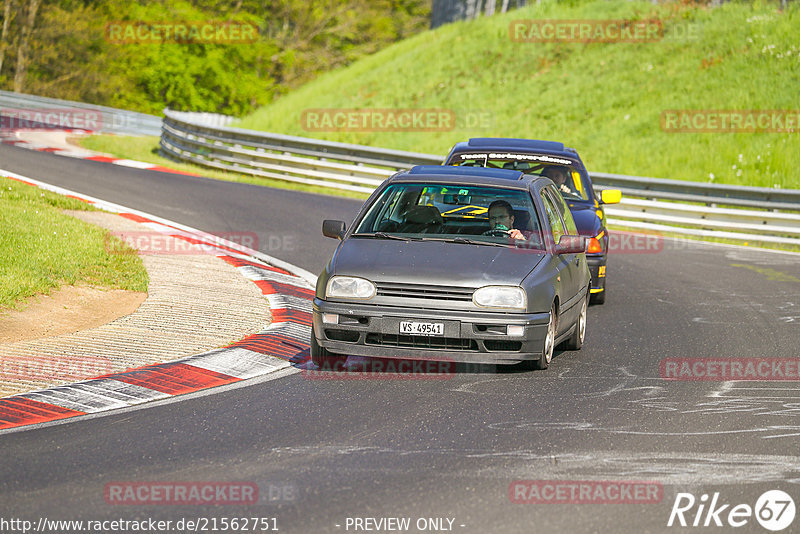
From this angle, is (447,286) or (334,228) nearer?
(447,286)

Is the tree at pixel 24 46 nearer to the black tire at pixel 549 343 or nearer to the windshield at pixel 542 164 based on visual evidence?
the windshield at pixel 542 164

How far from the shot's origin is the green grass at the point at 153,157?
24.3 meters

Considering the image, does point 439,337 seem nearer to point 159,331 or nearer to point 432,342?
point 432,342

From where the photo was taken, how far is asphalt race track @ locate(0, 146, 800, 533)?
5219 mm

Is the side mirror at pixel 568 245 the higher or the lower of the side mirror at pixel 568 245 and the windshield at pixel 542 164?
the lower

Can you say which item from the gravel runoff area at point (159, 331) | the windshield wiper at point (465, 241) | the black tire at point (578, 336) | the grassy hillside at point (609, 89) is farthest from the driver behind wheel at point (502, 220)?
the grassy hillside at point (609, 89)

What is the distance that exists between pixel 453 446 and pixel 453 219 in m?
3.26

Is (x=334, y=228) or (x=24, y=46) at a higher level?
(x=24, y=46)

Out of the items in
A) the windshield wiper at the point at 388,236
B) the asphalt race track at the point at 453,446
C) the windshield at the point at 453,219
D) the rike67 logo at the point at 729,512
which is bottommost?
the asphalt race track at the point at 453,446

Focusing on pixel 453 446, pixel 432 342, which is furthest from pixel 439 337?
pixel 453 446

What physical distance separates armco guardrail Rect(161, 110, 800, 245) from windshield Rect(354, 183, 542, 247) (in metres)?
11.5

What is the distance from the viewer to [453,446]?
6.40 m

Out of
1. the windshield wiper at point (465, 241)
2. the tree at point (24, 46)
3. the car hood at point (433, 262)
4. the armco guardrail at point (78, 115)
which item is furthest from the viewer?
the tree at point (24, 46)

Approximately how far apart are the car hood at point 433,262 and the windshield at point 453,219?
0.19 m
